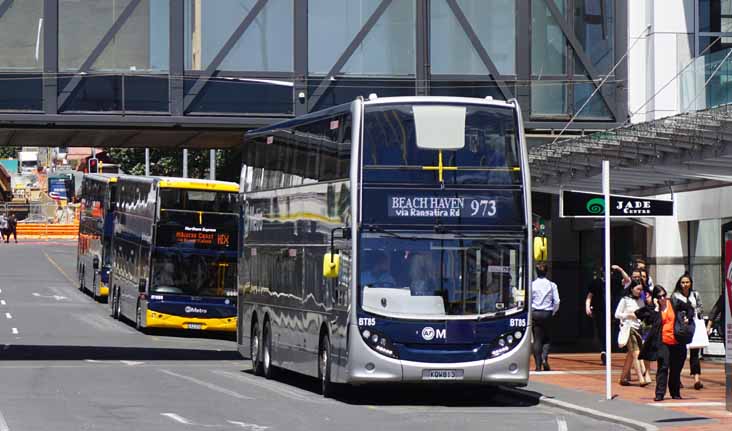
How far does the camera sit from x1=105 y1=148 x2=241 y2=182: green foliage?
67.1m

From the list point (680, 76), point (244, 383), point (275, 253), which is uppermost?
point (680, 76)

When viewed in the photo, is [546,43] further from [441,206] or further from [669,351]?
[669,351]

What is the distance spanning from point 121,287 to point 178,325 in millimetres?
6532

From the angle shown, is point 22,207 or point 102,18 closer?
point 102,18

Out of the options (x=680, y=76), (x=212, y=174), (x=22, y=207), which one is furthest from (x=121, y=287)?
(x=22, y=207)

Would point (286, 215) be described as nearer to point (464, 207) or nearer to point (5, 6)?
point (464, 207)

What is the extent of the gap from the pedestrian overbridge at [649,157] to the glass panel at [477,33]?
252cm

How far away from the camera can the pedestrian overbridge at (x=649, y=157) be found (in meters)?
21.5

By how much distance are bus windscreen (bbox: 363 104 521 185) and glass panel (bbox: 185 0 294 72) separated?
10175mm

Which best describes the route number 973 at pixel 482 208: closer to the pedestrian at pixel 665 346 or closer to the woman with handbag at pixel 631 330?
the pedestrian at pixel 665 346

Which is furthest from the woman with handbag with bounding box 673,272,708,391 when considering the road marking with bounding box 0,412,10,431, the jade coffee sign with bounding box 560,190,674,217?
the road marking with bounding box 0,412,10,431

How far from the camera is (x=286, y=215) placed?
82.3ft

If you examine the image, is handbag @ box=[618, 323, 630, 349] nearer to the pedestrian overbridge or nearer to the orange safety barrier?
the pedestrian overbridge

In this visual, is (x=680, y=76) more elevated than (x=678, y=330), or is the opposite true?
(x=680, y=76)
